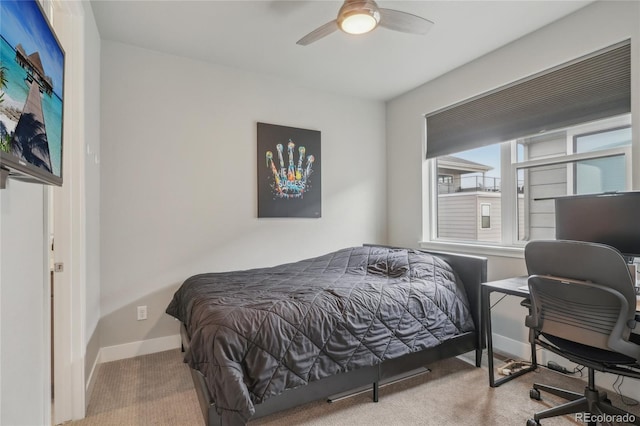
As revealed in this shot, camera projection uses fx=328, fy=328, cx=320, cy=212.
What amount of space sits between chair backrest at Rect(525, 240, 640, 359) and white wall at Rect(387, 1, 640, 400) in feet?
3.10

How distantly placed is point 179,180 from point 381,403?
247cm

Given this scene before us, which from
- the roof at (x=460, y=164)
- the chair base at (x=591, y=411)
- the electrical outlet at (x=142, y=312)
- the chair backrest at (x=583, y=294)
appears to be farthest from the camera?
the roof at (x=460, y=164)

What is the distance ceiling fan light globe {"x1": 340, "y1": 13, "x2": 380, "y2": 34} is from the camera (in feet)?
6.34

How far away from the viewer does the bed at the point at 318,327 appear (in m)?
1.66

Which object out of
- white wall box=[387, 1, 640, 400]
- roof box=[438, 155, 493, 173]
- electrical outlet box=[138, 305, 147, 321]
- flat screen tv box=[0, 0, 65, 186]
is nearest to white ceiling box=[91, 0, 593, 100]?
white wall box=[387, 1, 640, 400]

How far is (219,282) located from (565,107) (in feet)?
9.97

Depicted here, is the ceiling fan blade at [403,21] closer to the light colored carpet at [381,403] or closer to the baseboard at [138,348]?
the light colored carpet at [381,403]

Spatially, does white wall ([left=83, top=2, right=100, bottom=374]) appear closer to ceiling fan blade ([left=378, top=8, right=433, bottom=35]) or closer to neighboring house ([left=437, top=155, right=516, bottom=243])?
ceiling fan blade ([left=378, top=8, right=433, bottom=35])

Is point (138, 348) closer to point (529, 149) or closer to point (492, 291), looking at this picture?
point (492, 291)

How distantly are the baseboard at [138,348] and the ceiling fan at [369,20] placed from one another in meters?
2.83

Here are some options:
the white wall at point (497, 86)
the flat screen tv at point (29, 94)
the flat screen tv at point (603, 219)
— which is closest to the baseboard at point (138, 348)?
the flat screen tv at point (29, 94)

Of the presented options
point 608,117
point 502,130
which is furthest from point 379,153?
point 608,117

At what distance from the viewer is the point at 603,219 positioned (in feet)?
6.63

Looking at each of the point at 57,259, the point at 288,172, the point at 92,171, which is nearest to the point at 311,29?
the point at 288,172
